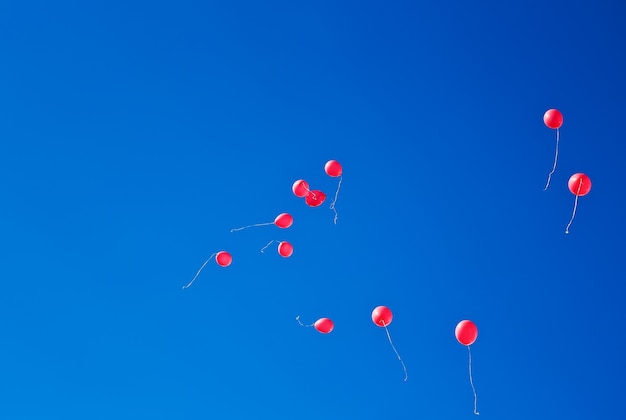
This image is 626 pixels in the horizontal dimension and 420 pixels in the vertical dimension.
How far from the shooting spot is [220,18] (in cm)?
258

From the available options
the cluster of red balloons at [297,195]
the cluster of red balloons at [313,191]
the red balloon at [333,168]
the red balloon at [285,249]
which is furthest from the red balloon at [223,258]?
the red balloon at [333,168]

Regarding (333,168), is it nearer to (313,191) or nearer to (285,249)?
(313,191)

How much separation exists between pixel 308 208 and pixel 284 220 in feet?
0.58

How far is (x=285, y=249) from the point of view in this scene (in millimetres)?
2271

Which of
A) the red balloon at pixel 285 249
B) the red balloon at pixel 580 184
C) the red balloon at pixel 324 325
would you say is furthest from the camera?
the red balloon at pixel 285 249

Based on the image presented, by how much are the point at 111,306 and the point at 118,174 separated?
0.49m

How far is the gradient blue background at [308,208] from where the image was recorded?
2.29 m

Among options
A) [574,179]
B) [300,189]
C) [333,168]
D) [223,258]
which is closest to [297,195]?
[300,189]

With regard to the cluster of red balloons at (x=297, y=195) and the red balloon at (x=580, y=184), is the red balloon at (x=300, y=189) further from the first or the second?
the red balloon at (x=580, y=184)

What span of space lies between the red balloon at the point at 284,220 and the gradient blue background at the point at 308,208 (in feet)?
0.39

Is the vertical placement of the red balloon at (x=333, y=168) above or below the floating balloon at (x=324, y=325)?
above

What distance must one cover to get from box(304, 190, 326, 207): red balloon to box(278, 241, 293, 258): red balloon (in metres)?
0.17

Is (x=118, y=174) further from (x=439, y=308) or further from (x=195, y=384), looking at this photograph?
(x=439, y=308)

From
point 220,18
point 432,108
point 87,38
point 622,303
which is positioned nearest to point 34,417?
point 87,38
